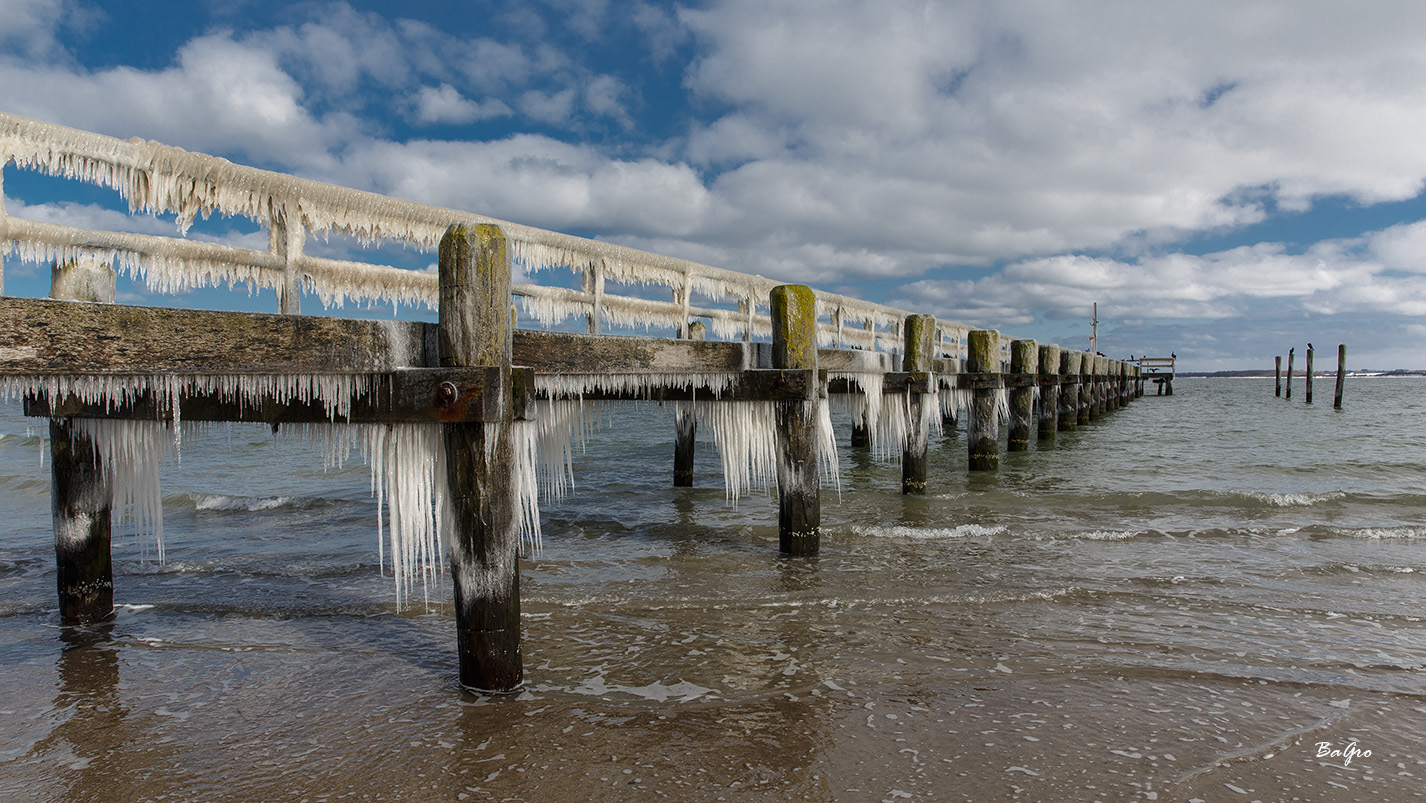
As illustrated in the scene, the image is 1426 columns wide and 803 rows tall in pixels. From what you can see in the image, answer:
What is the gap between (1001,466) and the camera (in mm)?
14039

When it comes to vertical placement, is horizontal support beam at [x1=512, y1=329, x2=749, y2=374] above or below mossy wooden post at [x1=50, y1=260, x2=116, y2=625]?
above

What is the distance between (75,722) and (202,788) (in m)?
1.31

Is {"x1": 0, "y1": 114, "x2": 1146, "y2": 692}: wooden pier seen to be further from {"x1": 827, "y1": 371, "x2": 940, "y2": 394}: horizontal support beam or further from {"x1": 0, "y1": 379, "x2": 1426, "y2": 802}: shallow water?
{"x1": 827, "y1": 371, "x2": 940, "y2": 394}: horizontal support beam

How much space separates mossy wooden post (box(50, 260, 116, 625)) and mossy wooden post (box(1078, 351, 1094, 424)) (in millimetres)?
23902

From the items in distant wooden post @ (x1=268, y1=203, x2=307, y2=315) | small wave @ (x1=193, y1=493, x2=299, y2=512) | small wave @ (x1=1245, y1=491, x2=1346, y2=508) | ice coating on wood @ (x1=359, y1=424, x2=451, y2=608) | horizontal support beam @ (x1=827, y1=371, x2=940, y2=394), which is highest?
distant wooden post @ (x1=268, y1=203, x2=307, y2=315)

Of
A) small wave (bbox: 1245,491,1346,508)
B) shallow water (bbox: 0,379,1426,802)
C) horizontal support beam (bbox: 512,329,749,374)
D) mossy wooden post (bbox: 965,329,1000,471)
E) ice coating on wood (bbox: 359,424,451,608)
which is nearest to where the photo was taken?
shallow water (bbox: 0,379,1426,802)

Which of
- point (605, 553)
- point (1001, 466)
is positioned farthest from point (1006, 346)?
point (605, 553)

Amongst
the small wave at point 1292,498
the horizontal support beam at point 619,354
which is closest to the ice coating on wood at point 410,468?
the horizontal support beam at point 619,354

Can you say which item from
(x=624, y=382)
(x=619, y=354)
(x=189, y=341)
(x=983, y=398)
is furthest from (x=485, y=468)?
(x=983, y=398)

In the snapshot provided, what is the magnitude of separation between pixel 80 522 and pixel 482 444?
3.63 metres

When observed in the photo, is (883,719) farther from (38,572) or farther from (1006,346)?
(1006,346)

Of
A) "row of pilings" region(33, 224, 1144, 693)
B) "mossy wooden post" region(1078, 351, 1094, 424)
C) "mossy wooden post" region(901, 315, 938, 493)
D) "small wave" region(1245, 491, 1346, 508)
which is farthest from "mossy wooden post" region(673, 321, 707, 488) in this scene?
"mossy wooden post" region(1078, 351, 1094, 424)

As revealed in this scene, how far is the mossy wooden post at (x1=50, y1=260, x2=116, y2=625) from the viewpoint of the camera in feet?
16.1

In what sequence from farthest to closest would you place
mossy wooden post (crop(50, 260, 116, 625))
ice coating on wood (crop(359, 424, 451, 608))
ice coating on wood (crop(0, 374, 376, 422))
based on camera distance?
mossy wooden post (crop(50, 260, 116, 625)) → ice coating on wood (crop(359, 424, 451, 608)) → ice coating on wood (crop(0, 374, 376, 422))
